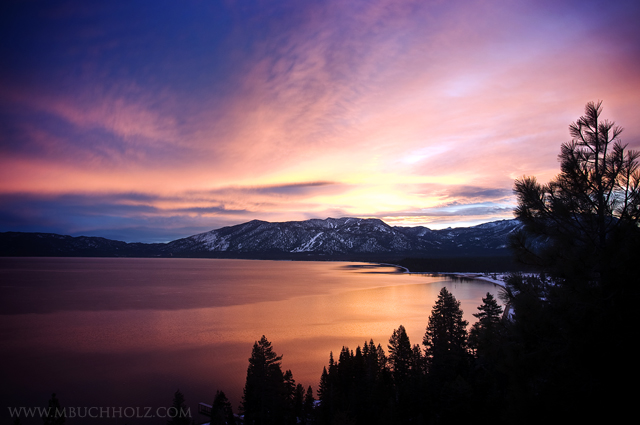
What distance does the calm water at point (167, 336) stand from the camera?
23.1 m

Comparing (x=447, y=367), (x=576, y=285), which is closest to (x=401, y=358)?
(x=447, y=367)

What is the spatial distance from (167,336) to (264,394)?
25672 millimetres

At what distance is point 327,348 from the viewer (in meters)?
31.9

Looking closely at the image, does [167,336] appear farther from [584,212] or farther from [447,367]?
[584,212]

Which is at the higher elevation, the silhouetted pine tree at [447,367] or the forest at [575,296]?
the forest at [575,296]

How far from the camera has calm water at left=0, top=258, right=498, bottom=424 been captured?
2312 centimetres

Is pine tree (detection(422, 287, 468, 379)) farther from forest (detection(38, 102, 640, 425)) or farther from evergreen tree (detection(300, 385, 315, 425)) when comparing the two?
forest (detection(38, 102, 640, 425))

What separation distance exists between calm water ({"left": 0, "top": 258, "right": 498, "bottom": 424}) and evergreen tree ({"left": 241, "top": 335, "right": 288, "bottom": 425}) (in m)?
4.62

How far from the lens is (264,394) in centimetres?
1667

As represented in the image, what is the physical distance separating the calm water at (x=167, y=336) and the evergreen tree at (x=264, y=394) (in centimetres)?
462

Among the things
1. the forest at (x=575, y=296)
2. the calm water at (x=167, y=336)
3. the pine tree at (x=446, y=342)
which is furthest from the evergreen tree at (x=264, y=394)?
the forest at (x=575, y=296)

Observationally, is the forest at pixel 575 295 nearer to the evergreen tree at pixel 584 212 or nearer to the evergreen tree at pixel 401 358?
the evergreen tree at pixel 584 212

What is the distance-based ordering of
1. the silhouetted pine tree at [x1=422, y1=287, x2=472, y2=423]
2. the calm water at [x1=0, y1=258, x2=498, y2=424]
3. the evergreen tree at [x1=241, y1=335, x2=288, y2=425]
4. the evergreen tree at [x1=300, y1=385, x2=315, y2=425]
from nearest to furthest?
1. the silhouetted pine tree at [x1=422, y1=287, x2=472, y2=423]
2. the evergreen tree at [x1=241, y1=335, x2=288, y2=425]
3. the evergreen tree at [x1=300, y1=385, x2=315, y2=425]
4. the calm water at [x1=0, y1=258, x2=498, y2=424]

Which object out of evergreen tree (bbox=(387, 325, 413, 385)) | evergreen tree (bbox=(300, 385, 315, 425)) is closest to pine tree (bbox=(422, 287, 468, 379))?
evergreen tree (bbox=(387, 325, 413, 385))
